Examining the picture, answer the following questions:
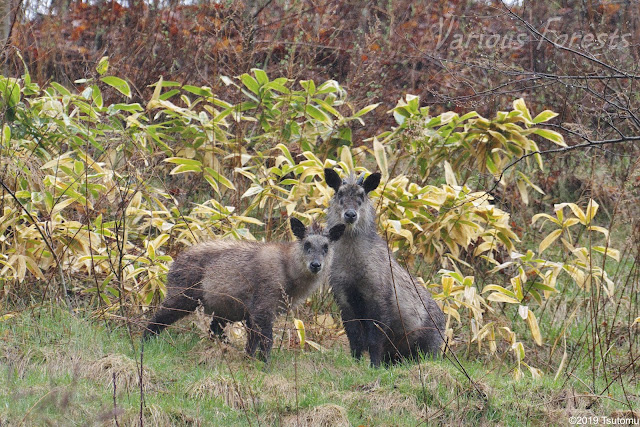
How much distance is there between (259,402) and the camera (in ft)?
18.2

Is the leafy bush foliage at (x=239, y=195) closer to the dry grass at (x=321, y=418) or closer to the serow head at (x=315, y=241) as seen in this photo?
the serow head at (x=315, y=241)

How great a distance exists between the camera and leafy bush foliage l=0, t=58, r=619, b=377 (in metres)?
7.50

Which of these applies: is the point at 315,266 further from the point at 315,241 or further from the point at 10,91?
the point at 10,91

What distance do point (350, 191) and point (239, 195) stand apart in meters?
2.00

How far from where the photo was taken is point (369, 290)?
6.97 metres

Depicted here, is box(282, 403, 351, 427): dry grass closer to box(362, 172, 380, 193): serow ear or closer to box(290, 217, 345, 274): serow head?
box(290, 217, 345, 274): serow head

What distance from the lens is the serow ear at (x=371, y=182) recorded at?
280 inches

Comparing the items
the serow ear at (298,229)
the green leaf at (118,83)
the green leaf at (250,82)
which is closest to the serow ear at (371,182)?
the serow ear at (298,229)

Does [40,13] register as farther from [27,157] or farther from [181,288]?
[181,288]

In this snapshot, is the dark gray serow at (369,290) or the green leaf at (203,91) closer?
the dark gray serow at (369,290)

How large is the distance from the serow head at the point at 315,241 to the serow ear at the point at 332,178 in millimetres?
409

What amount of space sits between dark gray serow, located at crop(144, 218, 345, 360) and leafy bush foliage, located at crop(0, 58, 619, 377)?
0.38 metres

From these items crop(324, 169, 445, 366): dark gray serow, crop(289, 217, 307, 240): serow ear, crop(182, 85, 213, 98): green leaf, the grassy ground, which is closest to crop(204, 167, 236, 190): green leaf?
crop(182, 85, 213, 98): green leaf

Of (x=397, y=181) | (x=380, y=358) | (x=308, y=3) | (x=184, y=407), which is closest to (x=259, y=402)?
(x=184, y=407)
